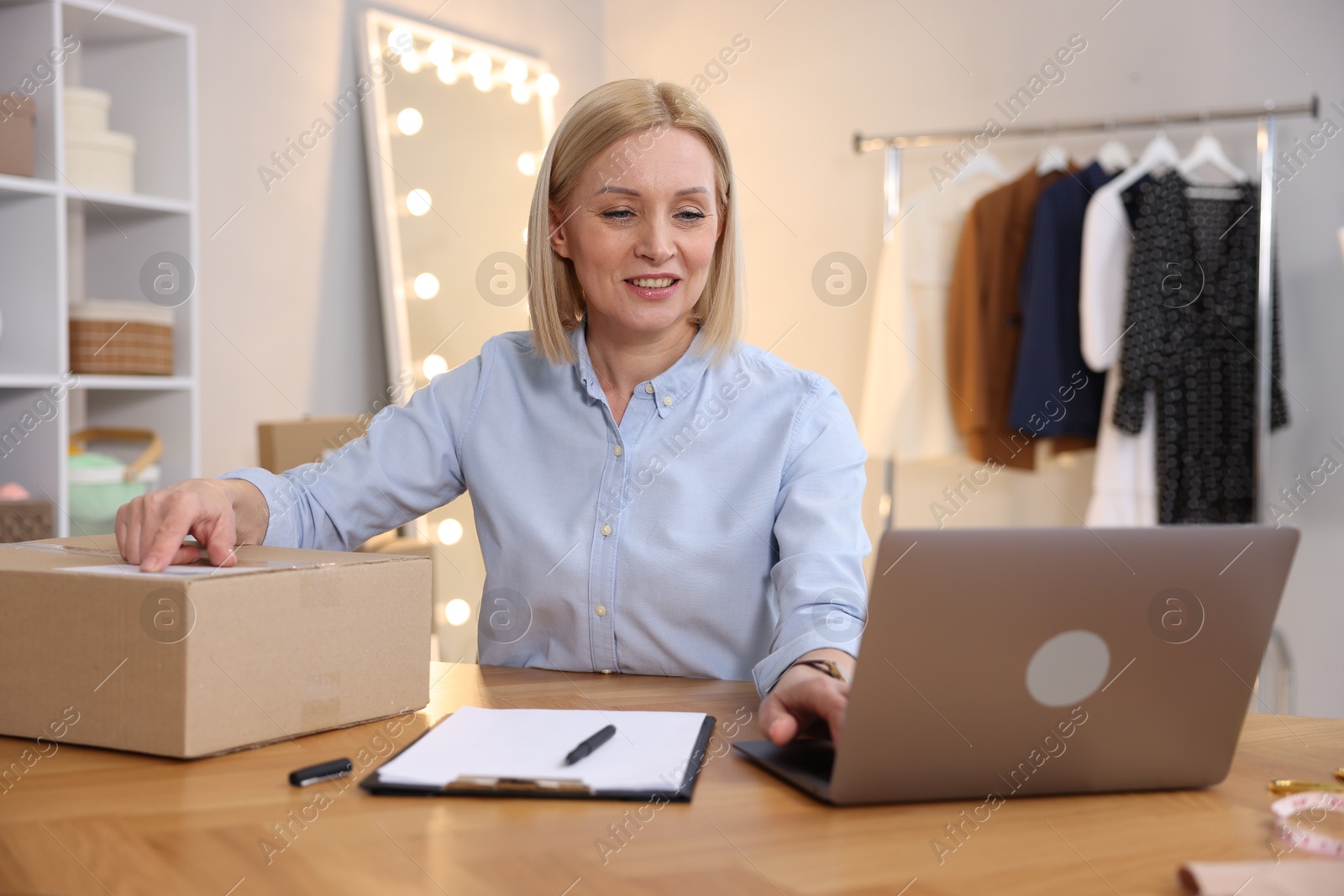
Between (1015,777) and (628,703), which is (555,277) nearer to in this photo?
(628,703)

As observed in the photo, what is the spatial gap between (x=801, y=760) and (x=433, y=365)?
95.9 inches

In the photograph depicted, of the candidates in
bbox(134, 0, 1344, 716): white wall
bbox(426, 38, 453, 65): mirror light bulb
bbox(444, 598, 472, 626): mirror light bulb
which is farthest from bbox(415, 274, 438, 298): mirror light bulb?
bbox(444, 598, 472, 626): mirror light bulb

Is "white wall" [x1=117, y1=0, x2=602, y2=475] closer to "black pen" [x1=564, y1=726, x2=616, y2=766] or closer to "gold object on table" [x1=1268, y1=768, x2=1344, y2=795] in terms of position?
"black pen" [x1=564, y1=726, x2=616, y2=766]

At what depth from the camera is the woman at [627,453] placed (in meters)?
1.29

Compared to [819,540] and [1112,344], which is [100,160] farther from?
[1112,344]

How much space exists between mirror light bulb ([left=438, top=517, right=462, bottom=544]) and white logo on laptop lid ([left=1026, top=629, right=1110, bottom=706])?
101 inches

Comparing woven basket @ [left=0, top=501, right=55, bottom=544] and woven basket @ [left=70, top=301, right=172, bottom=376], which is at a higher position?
woven basket @ [left=70, top=301, right=172, bottom=376]

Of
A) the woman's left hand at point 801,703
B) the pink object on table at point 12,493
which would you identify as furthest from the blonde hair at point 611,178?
the pink object on table at point 12,493

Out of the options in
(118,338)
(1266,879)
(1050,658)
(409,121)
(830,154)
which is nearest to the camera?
(1266,879)

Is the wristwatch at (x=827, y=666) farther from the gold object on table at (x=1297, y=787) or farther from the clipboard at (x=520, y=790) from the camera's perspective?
the gold object on table at (x=1297, y=787)

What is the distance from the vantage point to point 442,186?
10.4 ft

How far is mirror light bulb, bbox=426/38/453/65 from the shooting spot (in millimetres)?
3191

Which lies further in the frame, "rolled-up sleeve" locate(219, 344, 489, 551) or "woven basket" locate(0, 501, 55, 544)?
"woven basket" locate(0, 501, 55, 544)

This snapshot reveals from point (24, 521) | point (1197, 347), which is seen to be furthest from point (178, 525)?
point (1197, 347)
